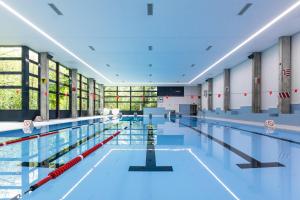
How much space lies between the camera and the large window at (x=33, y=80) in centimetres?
1414

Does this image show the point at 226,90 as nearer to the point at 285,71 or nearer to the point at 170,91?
the point at 285,71

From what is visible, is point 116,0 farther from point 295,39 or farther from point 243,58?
point 243,58

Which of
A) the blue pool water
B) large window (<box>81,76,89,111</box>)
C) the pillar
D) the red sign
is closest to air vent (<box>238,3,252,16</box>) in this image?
the red sign

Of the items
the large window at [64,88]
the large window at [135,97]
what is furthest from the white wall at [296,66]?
the large window at [135,97]

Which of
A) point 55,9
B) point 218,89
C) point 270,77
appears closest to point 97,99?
point 218,89

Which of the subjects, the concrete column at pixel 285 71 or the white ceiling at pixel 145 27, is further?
the concrete column at pixel 285 71

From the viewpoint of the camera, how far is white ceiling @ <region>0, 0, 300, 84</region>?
7578 millimetres

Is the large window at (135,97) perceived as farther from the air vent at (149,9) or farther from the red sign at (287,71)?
the air vent at (149,9)

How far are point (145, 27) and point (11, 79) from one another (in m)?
9.09

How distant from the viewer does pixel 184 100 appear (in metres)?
33.1

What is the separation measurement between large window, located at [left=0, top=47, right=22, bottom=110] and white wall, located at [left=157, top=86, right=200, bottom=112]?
71.8 ft

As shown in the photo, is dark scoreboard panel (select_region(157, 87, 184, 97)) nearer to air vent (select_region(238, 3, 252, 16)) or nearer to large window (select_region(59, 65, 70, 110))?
large window (select_region(59, 65, 70, 110))

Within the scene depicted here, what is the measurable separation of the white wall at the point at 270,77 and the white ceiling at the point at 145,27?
0.71m

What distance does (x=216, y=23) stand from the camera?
9141 mm
